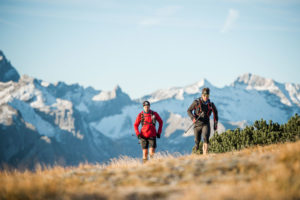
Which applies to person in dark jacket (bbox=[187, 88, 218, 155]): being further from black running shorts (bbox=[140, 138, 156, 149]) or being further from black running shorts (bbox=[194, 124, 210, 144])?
black running shorts (bbox=[140, 138, 156, 149])

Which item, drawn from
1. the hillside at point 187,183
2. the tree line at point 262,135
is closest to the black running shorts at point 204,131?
the tree line at point 262,135

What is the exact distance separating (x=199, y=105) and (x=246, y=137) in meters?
5.44

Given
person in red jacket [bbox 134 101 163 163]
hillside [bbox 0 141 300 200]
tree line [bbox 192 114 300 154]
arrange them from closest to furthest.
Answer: hillside [bbox 0 141 300 200] < person in red jacket [bbox 134 101 163 163] < tree line [bbox 192 114 300 154]

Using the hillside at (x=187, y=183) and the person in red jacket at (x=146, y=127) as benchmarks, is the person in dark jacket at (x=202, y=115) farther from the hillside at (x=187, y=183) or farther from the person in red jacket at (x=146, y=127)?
the hillside at (x=187, y=183)

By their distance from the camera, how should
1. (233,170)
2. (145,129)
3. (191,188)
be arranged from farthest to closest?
(145,129)
(233,170)
(191,188)

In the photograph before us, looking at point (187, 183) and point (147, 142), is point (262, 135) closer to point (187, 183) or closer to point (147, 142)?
point (147, 142)

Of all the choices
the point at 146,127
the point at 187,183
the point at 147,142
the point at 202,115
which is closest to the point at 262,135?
the point at 202,115

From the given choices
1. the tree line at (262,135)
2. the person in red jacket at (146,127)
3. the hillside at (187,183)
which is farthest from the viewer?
the tree line at (262,135)

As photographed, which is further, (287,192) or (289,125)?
(289,125)

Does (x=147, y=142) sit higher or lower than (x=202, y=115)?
lower

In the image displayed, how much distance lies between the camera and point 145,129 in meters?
13.4

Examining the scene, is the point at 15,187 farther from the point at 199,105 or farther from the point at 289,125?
the point at 289,125

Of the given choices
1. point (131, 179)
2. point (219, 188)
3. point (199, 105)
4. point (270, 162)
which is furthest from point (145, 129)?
point (219, 188)

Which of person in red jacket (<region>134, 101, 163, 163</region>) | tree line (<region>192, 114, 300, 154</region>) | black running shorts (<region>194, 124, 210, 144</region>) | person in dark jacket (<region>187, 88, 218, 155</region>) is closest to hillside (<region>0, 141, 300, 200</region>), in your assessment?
person in red jacket (<region>134, 101, 163, 163</region>)
